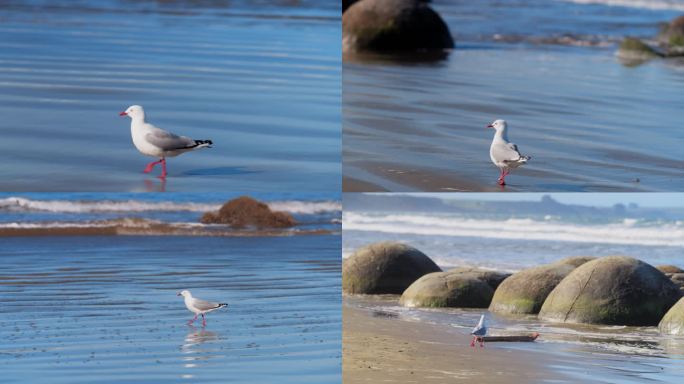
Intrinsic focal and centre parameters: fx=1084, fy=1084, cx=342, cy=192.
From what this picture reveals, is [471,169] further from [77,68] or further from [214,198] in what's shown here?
[77,68]

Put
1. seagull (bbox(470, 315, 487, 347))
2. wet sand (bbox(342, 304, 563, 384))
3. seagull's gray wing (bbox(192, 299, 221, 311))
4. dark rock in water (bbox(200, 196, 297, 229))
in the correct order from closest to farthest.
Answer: wet sand (bbox(342, 304, 563, 384)) → seagull's gray wing (bbox(192, 299, 221, 311)) → seagull (bbox(470, 315, 487, 347)) → dark rock in water (bbox(200, 196, 297, 229))

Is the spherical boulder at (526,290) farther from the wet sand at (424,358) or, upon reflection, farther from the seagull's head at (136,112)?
the seagull's head at (136,112)

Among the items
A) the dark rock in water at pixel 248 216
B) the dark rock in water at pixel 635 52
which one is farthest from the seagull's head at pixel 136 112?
the dark rock in water at pixel 635 52

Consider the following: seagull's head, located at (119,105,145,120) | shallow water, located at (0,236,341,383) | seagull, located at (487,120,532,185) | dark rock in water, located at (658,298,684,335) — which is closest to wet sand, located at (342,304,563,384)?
shallow water, located at (0,236,341,383)

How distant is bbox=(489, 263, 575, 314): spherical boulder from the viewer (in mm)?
9375

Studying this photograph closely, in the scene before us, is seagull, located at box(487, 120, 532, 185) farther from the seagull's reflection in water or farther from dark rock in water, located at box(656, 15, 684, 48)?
dark rock in water, located at box(656, 15, 684, 48)

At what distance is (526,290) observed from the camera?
31.0 ft

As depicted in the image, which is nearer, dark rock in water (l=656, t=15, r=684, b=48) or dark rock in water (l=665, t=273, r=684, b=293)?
dark rock in water (l=665, t=273, r=684, b=293)

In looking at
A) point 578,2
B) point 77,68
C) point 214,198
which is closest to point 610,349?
point 214,198

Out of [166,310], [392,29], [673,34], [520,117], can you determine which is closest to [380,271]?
[520,117]

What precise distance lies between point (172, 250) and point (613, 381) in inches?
154

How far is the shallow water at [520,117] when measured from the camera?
24.0ft

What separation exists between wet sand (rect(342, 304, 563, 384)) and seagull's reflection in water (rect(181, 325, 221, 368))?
0.85 metres

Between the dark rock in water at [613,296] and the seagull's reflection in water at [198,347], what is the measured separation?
10.7 ft
